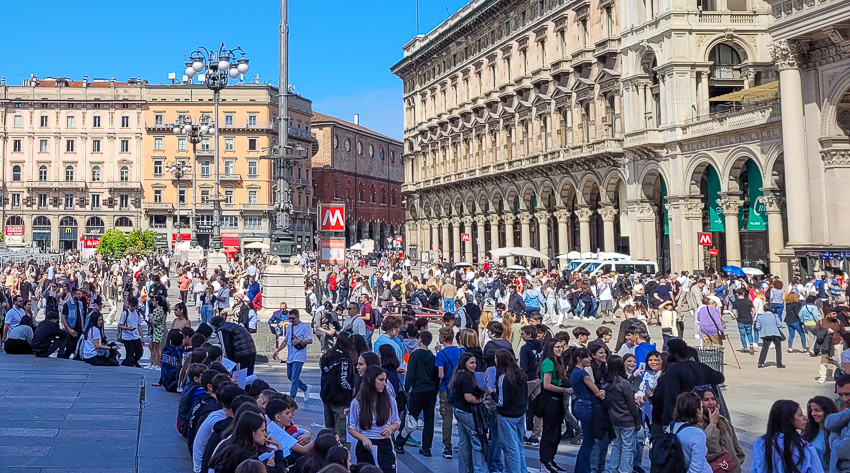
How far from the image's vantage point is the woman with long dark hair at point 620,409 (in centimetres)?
809

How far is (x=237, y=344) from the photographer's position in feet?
35.9

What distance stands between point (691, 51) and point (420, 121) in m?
33.9

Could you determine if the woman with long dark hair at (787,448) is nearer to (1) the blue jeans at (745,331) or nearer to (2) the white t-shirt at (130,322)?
(2) the white t-shirt at (130,322)

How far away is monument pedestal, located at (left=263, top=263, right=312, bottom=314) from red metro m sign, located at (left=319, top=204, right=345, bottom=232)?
379 cm

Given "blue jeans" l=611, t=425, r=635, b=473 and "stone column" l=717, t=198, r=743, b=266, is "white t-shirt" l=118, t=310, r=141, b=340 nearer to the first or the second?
"blue jeans" l=611, t=425, r=635, b=473

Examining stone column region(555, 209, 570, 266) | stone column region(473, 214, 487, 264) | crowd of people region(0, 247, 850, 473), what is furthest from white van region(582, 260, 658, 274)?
stone column region(473, 214, 487, 264)

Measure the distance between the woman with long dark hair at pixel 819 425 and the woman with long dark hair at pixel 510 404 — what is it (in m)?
2.69

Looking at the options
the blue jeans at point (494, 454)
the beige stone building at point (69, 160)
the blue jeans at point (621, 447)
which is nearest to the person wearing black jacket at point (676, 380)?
the blue jeans at point (621, 447)

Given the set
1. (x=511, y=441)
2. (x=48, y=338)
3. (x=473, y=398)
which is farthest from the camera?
(x=48, y=338)

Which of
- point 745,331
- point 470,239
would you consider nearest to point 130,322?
point 745,331

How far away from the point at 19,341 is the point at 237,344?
6636 mm

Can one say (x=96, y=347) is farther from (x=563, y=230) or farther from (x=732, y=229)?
(x=563, y=230)

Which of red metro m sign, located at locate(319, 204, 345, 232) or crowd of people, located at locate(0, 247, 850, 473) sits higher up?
red metro m sign, located at locate(319, 204, 345, 232)

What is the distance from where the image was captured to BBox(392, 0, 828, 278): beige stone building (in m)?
34.8
